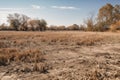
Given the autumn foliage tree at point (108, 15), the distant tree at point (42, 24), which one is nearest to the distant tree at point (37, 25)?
the distant tree at point (42, 24)

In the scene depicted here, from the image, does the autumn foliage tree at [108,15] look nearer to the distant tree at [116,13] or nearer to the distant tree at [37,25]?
the distant tree at [116,13]

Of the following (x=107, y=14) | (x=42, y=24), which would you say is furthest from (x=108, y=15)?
(x=42, y=24)

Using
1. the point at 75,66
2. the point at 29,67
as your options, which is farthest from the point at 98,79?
the point at 29,67

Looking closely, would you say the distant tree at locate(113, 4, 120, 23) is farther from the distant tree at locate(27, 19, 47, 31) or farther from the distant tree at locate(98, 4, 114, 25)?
the distant tree at locate(27, 19, 47, 31)

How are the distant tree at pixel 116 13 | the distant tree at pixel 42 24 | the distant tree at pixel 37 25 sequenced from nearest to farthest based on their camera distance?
1. the distant tree at pixel 116 13
2. the distant tree at pixel 37 25
3. the distant tree at pixel 42 24

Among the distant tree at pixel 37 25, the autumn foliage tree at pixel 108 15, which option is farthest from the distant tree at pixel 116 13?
the distant tree at pixel 37 25

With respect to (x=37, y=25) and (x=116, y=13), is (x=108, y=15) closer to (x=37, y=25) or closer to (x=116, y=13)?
(x=116, y=13)

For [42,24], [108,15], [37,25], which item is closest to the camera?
[108,15]

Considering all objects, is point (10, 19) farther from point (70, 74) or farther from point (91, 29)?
point (70, 74)

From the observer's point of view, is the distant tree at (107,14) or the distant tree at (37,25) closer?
the distant tree at (107,14)

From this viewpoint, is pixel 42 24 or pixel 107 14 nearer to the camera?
pixel 107 14

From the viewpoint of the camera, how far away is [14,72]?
16.6 feet

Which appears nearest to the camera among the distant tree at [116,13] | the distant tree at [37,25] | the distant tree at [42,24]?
the distant tree at [116,13]

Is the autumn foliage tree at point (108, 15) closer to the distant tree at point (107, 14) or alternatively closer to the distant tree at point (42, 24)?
the distant tree at point (107, 14)
